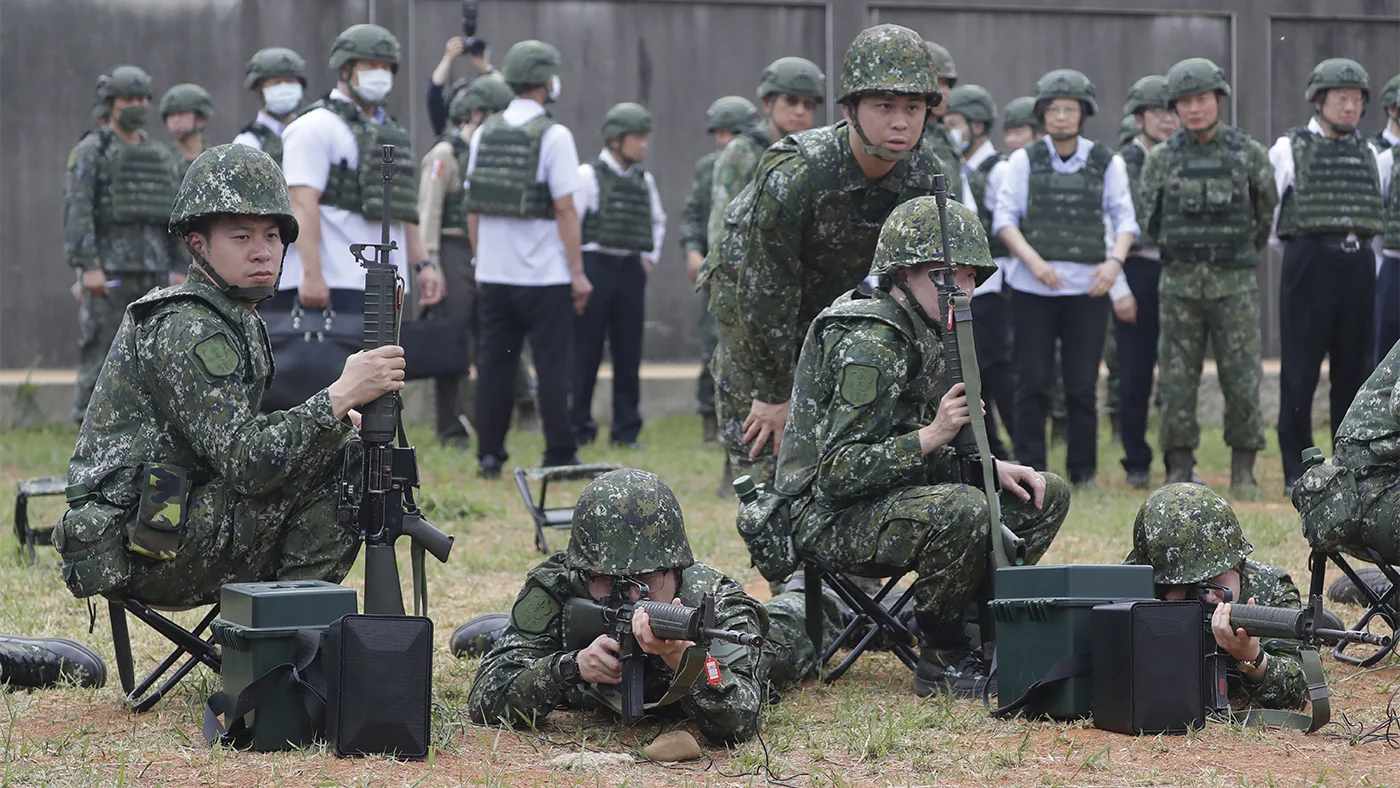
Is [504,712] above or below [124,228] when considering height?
below

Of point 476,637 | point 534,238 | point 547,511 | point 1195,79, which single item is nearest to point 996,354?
point 1195,79

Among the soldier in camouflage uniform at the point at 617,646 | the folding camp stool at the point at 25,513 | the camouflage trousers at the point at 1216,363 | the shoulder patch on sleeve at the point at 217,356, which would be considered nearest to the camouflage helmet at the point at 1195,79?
the camouflage trousers at the point at 1216,363

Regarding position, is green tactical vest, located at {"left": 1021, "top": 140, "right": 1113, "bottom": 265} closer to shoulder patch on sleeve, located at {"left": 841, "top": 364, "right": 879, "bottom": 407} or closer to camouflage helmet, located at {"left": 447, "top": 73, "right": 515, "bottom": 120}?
camouflage helmet, located at {"left": 447, "top": 73, "right": 515, "bottom": 120}

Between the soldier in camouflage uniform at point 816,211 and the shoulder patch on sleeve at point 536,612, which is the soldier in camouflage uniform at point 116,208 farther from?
the shoulder patch on sleeve at point 536,612

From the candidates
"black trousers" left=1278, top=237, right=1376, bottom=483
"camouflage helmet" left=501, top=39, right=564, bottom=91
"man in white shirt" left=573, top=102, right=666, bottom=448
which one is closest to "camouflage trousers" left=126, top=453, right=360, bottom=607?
"camouflage helmet" left=501, top=39, right=564, bottom=91

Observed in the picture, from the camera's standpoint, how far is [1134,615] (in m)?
4.68

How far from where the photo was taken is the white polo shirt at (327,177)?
9.09 m

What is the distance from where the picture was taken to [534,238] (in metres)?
10.5

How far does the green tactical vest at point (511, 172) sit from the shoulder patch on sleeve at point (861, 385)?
5.39m

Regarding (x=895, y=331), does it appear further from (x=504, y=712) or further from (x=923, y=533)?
(x=504, y=712)

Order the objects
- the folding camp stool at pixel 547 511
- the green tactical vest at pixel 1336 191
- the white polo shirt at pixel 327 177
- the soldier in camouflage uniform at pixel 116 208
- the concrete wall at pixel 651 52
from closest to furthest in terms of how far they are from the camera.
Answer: the folding camp stool at pixel 547 511 → the white polo shirt at pixel 327 177 → the green tactical vest at pixel 1336 191 → the soldier in camouflage uniform at pixel 116 208 → the concrete wall at pixel 651 52

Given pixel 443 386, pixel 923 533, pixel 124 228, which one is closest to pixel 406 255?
pixel 443 386

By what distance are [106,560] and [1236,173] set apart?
23.9 ft

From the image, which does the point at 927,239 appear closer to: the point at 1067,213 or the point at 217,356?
the point at 217,356
